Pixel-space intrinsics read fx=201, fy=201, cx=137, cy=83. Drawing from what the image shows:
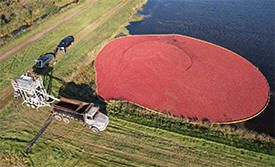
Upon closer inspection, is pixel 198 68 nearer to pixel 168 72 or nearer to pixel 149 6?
pixel 168 72

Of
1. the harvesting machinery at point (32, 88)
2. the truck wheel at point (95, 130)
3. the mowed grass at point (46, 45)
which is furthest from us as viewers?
the mowed grass at point (46, 45)

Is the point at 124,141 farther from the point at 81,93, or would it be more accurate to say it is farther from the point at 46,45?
the point at 46,45

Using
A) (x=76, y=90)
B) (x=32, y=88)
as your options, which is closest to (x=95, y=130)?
(x=76, y=90)

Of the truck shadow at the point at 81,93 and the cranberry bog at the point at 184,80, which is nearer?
the cranberry bog at the point at 184,80

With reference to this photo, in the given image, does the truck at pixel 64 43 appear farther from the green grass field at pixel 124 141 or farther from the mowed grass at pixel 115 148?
the mowed grass at pixel 115 148

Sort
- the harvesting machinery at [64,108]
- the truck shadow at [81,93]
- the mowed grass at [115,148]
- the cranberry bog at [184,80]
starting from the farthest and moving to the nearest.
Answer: the truck shadow at [81,93] → the cranberry bog at [184,80] → the harvesting machinery at [64,108] → the mowed grass at [115,148]

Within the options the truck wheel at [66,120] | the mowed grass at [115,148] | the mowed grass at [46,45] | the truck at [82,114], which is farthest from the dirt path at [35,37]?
the truck wheel at [66,120]

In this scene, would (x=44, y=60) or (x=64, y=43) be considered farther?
(x=64, y=43)
